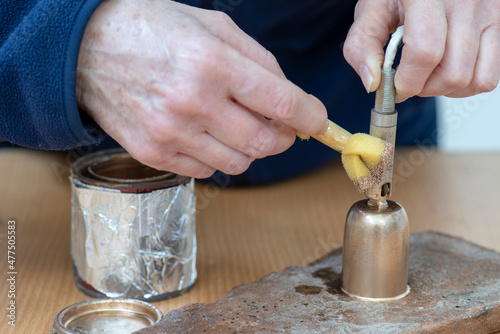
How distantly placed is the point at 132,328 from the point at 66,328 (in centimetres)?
8

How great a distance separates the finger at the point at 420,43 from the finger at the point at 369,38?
3 centimetres

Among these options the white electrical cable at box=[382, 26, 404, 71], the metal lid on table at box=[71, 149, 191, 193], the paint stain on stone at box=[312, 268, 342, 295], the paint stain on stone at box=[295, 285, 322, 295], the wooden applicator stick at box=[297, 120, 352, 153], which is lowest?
the paint stain on stone at box=[312, 268, 342, 295]

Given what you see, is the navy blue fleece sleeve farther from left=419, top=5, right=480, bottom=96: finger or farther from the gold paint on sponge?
left=419, top=5, right=480, bottom=96: finger

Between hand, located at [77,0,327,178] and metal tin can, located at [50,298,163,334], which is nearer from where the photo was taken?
hand, located at [77,0,327,178]

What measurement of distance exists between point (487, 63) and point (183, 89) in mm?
378

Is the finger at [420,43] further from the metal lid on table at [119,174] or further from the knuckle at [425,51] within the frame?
the metal lid on table at [119,174]

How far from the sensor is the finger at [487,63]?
0.76m

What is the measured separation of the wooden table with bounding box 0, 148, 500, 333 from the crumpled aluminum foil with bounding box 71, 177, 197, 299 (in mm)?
42

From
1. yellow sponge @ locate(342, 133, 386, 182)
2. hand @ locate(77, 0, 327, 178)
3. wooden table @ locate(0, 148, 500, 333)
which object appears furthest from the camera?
wooden table @ locate(0, 148, 500, 333)

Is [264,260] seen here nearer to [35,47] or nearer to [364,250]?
[364,250]

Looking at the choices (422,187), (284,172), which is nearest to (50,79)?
(284,172)

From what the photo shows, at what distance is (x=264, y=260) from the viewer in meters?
0.95

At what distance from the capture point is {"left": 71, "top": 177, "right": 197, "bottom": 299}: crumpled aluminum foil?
0.78 metres

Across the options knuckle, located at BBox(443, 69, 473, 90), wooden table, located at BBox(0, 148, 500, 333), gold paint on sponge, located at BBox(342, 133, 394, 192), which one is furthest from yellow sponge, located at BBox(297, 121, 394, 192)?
wooden table, located at BBox(0, 148, 500, 333)
